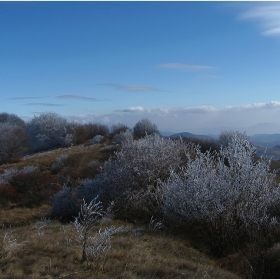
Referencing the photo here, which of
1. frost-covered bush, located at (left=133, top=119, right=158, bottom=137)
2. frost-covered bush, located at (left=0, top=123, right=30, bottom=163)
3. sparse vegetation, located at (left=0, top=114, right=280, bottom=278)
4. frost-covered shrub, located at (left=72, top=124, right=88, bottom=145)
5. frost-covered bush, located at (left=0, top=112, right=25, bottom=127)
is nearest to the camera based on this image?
sparse vegetation, located at (left=0, top=114, right=280, bottom=278)

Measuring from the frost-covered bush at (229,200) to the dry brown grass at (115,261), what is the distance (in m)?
1.34

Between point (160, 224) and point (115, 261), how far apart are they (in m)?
4.73

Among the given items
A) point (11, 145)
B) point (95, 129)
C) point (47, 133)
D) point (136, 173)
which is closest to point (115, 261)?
point (136, 173)

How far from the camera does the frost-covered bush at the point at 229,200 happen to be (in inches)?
393

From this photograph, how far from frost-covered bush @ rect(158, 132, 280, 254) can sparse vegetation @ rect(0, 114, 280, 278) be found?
0.03 meters

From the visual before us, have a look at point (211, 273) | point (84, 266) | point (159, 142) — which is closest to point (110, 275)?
point (84, 266)

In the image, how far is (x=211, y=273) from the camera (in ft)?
21.7

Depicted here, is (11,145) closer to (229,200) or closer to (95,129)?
(95,129)

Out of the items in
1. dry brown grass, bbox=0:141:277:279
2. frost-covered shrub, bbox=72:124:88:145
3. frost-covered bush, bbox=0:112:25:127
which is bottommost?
dry brown grass, bbox=0:141:277:279

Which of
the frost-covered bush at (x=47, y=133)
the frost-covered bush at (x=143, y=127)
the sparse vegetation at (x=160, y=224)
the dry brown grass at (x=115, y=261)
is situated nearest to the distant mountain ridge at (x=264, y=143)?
the sparse vegetation at (x=160, y=224)

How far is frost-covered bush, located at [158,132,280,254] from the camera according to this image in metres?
9.98

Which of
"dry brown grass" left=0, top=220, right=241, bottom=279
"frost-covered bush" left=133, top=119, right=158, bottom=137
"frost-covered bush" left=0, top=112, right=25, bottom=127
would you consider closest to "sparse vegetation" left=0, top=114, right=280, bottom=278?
"dry brown grass" left=0, top=220, right=241, bottom=279

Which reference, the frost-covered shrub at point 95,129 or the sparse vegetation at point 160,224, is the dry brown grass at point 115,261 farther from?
the frost-covered shrub at point 95,129

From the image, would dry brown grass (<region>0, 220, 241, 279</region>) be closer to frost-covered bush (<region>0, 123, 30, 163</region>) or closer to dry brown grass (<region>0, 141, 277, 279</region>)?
dry brown grass (<region>0, 141, 277, 279</region>)
